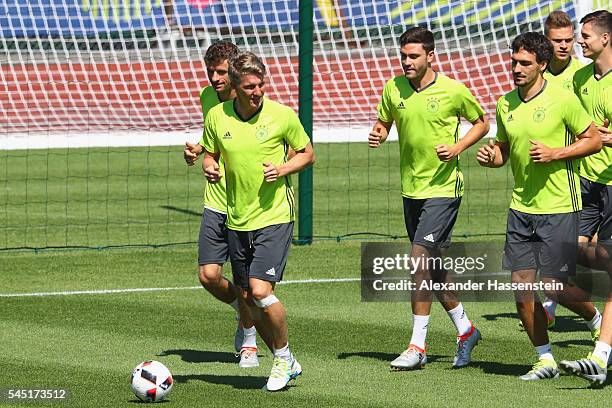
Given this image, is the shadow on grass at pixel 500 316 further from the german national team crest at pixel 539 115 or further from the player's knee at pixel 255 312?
the german national team crest at pixel 539 115

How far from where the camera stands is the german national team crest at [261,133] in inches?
368

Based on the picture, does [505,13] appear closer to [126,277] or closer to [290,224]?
[126,277]

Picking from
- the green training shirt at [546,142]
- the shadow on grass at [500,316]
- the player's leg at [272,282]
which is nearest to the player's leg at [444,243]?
the green training shirt at [546,142]

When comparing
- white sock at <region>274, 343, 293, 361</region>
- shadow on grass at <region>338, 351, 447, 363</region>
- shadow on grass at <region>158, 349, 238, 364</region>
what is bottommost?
shadow on grass at <region>158, 349, 238, 364</region>

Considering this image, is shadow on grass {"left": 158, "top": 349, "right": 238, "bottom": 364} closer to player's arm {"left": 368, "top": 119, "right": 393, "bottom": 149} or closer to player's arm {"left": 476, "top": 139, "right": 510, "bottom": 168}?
player's arm {"left": 368, "top": 119, "right": 393, "bottom": 149}

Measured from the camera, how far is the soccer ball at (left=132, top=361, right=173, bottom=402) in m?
8.86

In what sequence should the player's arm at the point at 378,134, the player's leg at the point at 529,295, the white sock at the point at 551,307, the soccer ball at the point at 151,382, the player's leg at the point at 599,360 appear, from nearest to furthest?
the soccer ball at the point at 151,382
the player's leg at the point at 599,360
the player's leg at the point at 529,295
the player's arm at the point at 378,134
the white sock at the point at 551,307

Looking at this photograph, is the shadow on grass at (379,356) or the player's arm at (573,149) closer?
the player's arm at (573,149)

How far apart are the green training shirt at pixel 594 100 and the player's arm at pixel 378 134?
139cm

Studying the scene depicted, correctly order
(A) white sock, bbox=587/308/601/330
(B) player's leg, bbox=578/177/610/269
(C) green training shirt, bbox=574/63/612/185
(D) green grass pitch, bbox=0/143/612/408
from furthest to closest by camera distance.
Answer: (B) player's leg, bbox=578/177/610/269 < (A) white sock, bbox=587/308/601/330 < (C) green training shirt, bbox=574/63/612/185 < (D) green grass pitch, bbox=0/143/612/408

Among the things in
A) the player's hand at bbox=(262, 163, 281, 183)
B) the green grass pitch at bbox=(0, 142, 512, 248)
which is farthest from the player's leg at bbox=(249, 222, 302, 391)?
the green grass pitch at bbox=(0, 142, 512, 248)

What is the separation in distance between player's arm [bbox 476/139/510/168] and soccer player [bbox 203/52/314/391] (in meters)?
1.08

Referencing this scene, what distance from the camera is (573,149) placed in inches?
368

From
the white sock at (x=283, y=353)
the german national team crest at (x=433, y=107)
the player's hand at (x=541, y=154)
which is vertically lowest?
the white sock at (x=283, y=353)
